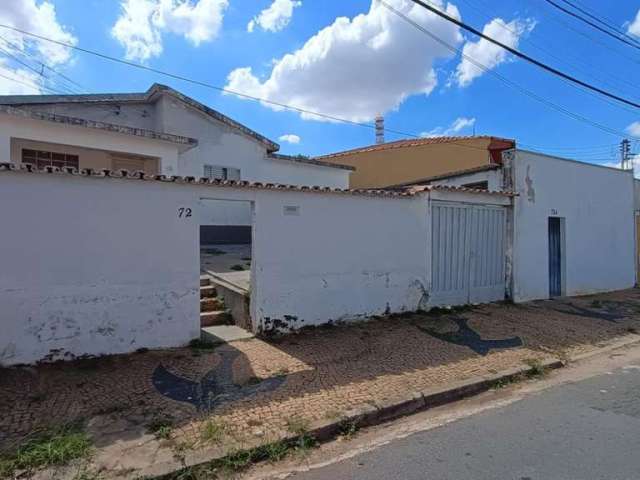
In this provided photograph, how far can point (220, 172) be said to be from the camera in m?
13.7

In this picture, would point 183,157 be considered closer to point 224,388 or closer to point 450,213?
point 450,213

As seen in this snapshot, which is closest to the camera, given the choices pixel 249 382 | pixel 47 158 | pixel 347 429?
pixel 347 429

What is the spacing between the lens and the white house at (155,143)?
352 inches

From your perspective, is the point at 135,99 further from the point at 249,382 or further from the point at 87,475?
the point at 87,475

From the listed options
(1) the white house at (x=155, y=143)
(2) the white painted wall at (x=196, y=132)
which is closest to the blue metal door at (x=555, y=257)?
(1) the white house at (x=155, y=143)

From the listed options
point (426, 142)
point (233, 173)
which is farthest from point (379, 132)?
point (233, 173)

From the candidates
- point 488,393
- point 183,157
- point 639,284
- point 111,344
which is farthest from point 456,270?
point 639,284

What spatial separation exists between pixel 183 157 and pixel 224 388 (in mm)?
9818

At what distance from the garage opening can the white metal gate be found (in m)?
3.98

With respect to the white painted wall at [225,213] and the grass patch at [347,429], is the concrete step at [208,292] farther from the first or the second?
the white painted wall at [225,213]

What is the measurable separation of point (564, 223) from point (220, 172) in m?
10.5

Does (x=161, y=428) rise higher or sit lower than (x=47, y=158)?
lower

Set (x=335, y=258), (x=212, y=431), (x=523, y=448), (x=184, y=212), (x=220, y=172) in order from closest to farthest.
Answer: (x=523, y=448) → (x=212, y=431) → (x=184, y=212) → (x=335, y=258) → (x=220, y=172)

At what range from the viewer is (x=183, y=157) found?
1302 centimetres
